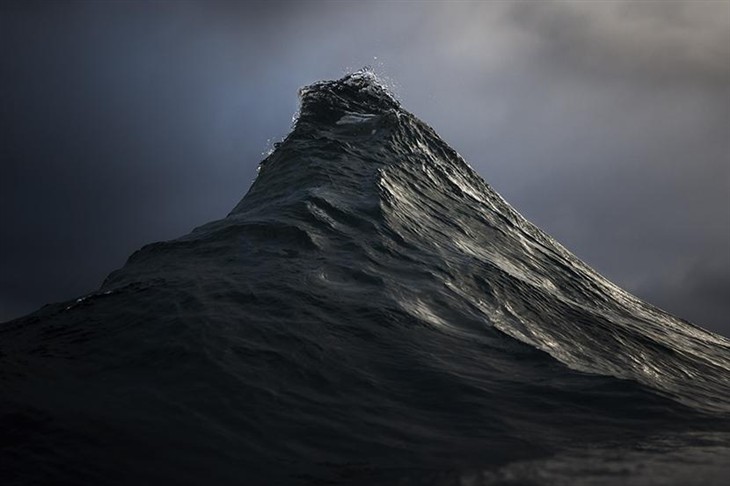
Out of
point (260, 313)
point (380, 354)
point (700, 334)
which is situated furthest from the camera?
point (700, 334)

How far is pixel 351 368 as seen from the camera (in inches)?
273

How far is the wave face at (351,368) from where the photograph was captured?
195 inches

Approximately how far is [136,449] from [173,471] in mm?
469

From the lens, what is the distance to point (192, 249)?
10570mm

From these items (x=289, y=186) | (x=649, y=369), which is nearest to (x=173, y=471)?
(x=649, y=369)

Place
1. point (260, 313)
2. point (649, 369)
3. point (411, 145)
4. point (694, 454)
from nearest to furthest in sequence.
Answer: point (694, 454), point (260, 313), point (649, 369), point (411, 145)

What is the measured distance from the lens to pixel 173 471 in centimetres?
473

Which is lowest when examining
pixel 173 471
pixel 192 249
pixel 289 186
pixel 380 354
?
pixel 173 471

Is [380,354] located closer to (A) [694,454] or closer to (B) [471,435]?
(B) [471,435]

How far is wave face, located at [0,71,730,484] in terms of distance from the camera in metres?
4.96

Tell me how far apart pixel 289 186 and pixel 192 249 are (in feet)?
12.6

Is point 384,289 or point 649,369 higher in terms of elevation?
point 384,289

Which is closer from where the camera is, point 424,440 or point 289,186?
point 424,440

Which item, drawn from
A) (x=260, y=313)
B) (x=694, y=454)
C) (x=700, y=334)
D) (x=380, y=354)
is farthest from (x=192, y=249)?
(x=700, y=334)
